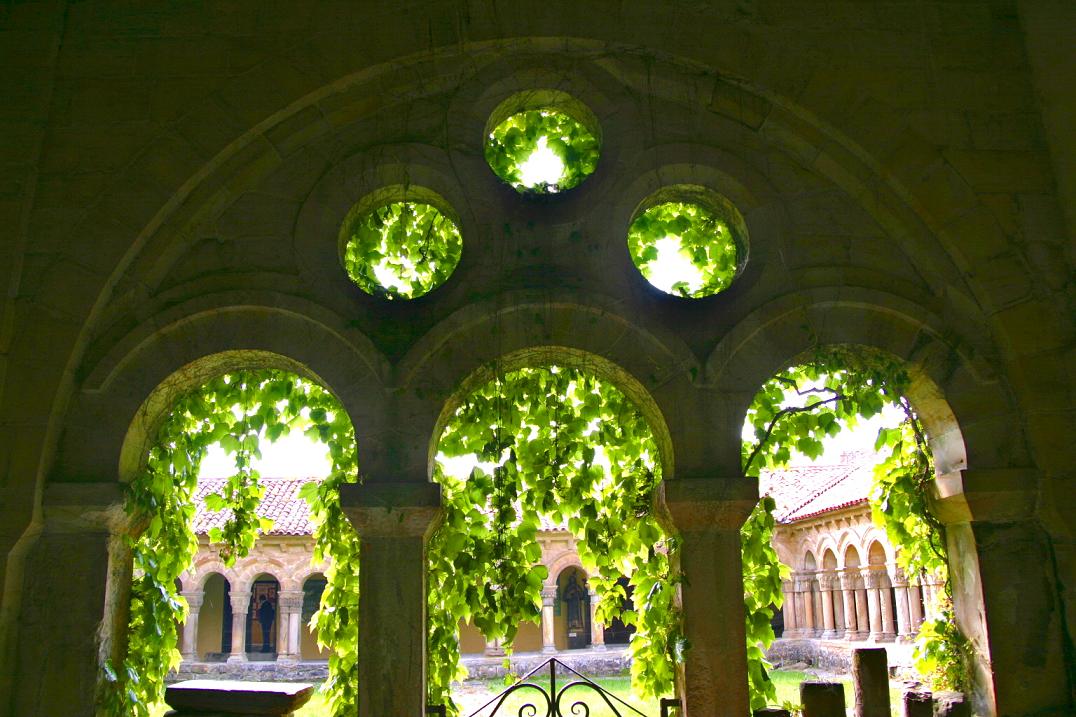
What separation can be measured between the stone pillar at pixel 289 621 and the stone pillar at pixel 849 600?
11.4 m

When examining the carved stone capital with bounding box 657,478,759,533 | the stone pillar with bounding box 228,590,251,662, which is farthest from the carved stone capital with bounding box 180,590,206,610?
the carved stone capital with bounding box 657,478,759,533

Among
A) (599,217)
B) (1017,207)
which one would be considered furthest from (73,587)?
(1017,207)

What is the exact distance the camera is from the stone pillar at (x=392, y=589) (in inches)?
157

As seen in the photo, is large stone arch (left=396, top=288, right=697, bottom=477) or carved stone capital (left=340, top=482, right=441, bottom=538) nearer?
carved stone capital (left=340, top=482, right=441, bottom=538)

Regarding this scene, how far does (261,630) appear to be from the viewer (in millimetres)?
22172

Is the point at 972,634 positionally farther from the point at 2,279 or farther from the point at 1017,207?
the point at 2,279

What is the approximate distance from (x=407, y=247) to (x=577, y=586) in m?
18.5

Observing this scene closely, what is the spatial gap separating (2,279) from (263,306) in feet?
4.00

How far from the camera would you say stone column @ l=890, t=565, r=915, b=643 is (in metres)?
15.4

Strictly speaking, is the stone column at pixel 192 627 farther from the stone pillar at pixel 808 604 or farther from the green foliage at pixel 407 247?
the green foliage at pixel 407 247

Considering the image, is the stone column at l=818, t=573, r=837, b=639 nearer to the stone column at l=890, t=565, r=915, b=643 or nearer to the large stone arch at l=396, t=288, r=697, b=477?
the stone column at l=890, t=565, r=915, b=643

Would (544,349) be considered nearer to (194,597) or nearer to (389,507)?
(389,507)

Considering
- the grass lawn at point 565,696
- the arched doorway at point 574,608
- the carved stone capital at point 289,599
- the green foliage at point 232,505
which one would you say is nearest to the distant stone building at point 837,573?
the grass lawn at point 565,696

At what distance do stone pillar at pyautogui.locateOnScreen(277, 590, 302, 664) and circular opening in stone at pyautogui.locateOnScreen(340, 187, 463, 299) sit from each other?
15761 millimetres
